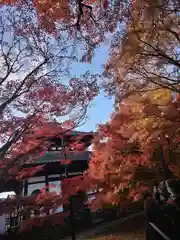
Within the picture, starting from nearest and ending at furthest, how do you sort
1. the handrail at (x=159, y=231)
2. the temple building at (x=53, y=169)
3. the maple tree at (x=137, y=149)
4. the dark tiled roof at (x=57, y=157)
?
the handrail at (x=159, y=231), the maple tree at (x=137, y=149), the temple building at (x=53, y=169), the dark tiled roof at (x=57, y=157)

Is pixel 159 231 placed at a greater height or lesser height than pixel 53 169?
lesser

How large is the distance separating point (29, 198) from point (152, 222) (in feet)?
12.8

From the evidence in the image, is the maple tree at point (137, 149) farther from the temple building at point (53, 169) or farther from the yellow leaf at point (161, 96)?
the temple building at point (53, 169)

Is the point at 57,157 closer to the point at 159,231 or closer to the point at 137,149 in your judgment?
the point at 137,149

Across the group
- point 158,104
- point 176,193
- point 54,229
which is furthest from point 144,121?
point 54,229

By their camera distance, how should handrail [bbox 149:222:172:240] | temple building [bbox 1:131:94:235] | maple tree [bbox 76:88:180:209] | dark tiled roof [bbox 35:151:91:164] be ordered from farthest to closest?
dark tiled roof [bbox 35:151:91:164]
temple building [bbox 1:131:94:235]
maple tree [bbox 76:88:180:209]
handrail [bbox 149:222:172:240]

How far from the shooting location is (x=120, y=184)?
8.75m

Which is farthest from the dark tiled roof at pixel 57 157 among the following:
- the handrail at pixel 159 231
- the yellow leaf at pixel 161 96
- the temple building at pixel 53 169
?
the handrail at pixel 159 231

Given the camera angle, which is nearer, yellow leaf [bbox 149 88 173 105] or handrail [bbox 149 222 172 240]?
handrail [bbox 149 222 172 240]

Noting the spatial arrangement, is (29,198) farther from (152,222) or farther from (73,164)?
(73,164)

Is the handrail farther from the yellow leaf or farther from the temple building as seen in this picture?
the temple building

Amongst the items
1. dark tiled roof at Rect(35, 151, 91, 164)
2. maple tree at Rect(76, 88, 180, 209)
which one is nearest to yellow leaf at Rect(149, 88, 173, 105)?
maple tree at Rect(76, 88, 180, 209)

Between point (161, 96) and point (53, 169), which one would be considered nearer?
point (161, 96)

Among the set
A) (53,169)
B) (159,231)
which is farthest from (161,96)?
(53,169)
